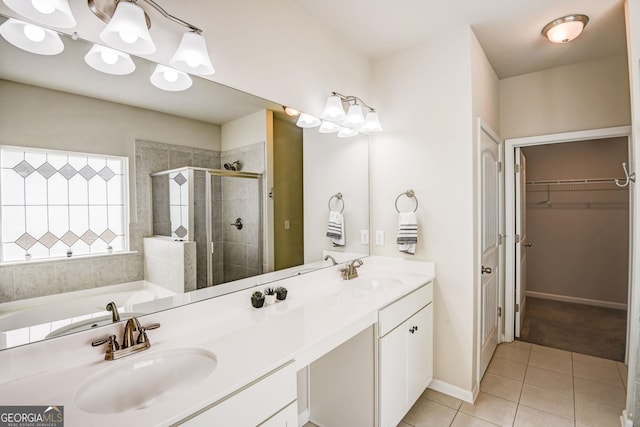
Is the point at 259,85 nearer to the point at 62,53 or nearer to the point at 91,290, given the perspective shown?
the point at 62,53

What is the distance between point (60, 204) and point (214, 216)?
0.60 meters

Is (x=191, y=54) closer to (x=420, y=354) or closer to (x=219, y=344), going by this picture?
(x=219, y=344)

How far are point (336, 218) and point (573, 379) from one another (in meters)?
2.26

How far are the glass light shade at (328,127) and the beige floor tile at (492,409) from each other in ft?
7.05

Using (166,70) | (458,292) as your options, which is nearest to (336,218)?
(458,292)

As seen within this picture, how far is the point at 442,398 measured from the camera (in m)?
2.21

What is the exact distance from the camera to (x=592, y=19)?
2.05m

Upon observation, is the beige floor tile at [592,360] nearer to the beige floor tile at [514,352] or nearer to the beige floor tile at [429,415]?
the beige floor tile at [514,352]

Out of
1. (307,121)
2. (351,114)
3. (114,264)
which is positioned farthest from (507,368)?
(114,264)

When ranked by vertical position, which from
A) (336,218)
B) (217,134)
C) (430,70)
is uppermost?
(430,70)

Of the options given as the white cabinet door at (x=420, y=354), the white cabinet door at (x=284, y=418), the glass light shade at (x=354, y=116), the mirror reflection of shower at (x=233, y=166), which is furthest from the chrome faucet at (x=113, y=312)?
the glass light shade at (x=354, y=116)

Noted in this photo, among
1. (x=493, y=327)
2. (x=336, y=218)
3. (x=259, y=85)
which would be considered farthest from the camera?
(x=493, y=327)

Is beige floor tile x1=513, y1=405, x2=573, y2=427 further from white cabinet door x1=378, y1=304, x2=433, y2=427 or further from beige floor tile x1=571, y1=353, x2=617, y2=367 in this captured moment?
beige floor tile x1=571, y1=353, x2=617, y2=367

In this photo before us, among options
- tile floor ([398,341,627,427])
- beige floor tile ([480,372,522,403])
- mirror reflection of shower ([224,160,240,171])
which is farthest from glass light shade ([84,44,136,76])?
beige floor tile ([480,372,522,403])
